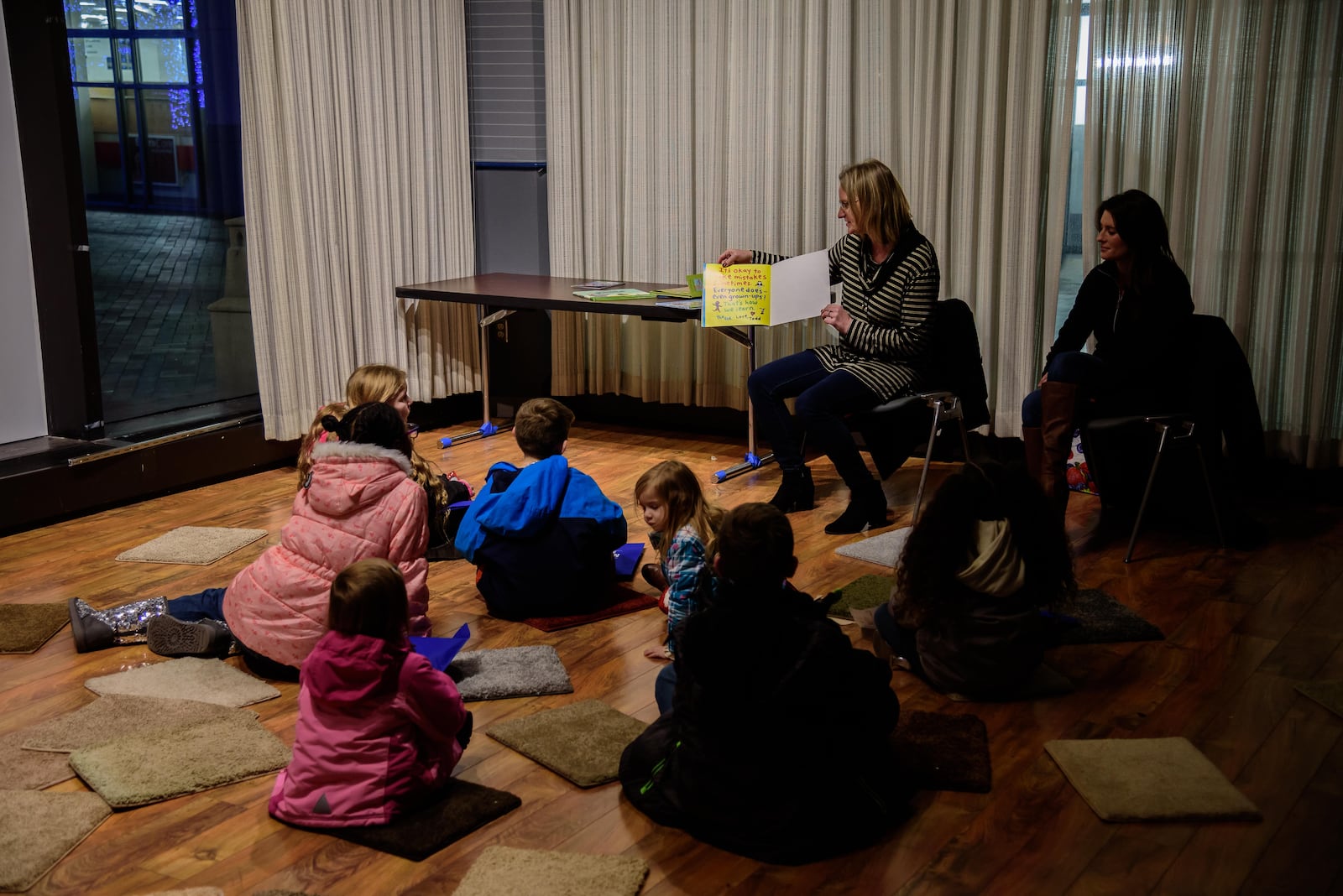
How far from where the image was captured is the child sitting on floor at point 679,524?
3010 millimetres

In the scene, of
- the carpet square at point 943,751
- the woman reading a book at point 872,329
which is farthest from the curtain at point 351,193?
the carpet square at point 943,751

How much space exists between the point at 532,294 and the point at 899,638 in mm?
2710

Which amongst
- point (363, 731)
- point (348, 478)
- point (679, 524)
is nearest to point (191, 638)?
point (348, 478)

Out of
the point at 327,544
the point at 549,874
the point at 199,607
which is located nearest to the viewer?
the point at 549,874

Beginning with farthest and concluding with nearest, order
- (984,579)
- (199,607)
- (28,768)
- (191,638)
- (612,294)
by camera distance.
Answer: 1. (612,294)
2. (199,607)
3. (191,638)
4. (984,579)
5. (28,768)

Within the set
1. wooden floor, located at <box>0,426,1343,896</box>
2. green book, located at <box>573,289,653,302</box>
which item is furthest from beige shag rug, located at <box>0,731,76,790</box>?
green book, located at <box>573,289,653,302</box>

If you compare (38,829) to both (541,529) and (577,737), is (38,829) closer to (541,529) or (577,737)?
(577,737)

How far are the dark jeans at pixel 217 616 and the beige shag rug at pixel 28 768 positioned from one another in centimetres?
51

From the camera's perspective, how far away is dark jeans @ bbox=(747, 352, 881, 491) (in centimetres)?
429

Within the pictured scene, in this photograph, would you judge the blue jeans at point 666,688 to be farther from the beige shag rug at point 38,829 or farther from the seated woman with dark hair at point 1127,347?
the seated woman with dark hair at point 1127,347

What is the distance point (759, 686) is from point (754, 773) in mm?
174

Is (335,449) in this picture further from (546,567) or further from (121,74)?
(121,74)

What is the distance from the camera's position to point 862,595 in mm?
3619

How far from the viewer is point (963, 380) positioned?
447cm
